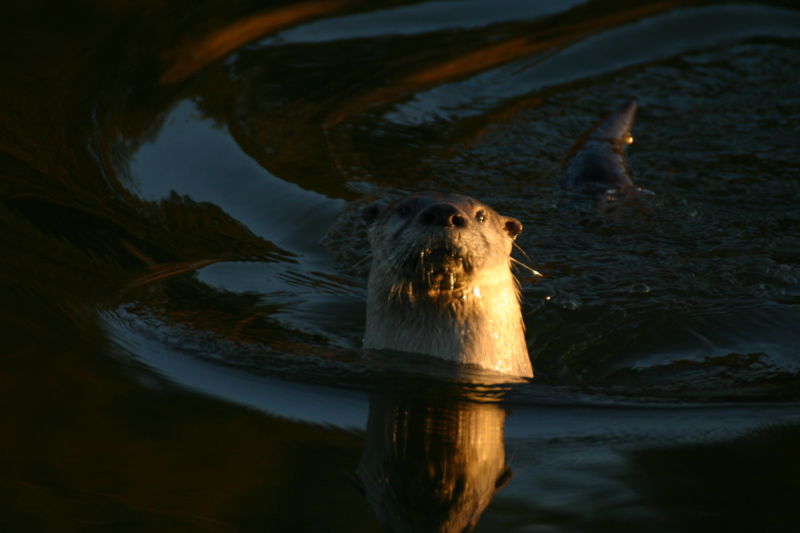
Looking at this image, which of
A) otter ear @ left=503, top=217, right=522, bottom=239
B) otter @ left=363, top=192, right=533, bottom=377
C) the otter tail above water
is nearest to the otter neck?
otter @ left=363, top=192, right=533, bottom=377

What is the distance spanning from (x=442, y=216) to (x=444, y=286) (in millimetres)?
267

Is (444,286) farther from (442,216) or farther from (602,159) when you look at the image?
(602,159)

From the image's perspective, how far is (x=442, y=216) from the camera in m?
2.69

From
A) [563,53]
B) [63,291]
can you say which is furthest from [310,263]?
[563,53]

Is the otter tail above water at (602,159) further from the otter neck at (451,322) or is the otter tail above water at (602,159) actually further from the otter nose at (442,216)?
the otter nose at (442,216)

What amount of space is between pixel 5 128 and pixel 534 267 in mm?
2413

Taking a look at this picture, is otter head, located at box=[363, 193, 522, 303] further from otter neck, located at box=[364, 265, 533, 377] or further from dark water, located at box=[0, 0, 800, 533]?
dark water, located at box=[0, 0, 800, 533]

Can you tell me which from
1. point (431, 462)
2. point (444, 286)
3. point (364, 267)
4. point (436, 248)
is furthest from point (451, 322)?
point (364, 267)

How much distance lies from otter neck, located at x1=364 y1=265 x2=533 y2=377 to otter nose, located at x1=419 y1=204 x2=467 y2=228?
240mm

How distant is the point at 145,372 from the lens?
2.64 meters

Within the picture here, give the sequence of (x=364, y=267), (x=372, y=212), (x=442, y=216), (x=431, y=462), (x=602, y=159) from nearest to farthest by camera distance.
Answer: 1. (x=431, y=462)
2. (x=442, y=216)
3. (x=372, y=212)
4. (x=364, y=267)
5. (x=602, y=159)

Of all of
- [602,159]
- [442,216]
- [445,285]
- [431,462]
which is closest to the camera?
[431,462]

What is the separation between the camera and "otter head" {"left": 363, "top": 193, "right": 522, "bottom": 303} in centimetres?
272

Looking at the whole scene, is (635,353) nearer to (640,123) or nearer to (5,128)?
(640,123)
